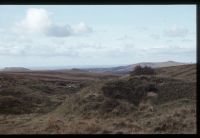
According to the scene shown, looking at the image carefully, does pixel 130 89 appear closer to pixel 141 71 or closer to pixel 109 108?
pixel 109 108

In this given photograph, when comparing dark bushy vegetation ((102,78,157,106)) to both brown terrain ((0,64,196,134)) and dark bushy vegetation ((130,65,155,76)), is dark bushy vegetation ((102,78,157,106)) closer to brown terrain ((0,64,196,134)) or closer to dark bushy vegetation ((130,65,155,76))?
brown terrain ((0,64,196,134))

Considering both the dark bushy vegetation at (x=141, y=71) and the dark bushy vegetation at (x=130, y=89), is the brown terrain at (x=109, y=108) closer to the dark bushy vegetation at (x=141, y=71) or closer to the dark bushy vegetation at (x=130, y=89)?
the dark bushy vegetation at (x=130, y=89)

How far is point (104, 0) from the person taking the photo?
10.2 feet

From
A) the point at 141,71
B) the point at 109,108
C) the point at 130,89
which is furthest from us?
the point at 141,71

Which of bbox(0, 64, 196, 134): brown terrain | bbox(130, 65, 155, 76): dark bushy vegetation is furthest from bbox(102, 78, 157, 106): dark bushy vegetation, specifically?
bbox(130, 65, 155, 76): dark bushy vegetation

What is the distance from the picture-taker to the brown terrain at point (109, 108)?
853cm

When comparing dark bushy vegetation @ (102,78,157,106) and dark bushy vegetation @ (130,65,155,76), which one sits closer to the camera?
dark bushy vegetation @ (102,78,157,106)

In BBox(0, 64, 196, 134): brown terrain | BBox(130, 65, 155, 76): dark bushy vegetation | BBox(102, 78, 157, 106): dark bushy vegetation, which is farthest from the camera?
BBox(130, 65, 155, 76): dark bushy vegetation

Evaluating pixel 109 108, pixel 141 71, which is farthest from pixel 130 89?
pixel 141 71

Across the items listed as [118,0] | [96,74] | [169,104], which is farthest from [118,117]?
[96,74]

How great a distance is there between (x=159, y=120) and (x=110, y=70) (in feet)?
49.3

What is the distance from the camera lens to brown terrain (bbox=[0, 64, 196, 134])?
8.53 metres

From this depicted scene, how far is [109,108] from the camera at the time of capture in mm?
11609

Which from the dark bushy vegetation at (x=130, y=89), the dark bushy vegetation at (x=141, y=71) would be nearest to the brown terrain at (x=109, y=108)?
the dark bushy vegetation at (x=130, y=89)
